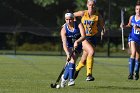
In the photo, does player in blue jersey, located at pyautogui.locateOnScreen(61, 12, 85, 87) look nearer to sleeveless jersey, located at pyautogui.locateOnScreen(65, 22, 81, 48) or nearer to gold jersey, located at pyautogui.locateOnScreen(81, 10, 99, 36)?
sleeveless jersey, located at pyautogui.locateOnScreen(65, 22, 81, 48)

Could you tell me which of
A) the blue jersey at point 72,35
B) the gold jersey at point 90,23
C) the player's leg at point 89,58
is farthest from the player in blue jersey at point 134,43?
the blue jersey at point 72,35

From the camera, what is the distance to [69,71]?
13.2m

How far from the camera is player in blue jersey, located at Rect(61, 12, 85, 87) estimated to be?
1304cm

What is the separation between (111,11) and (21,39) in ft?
19.2

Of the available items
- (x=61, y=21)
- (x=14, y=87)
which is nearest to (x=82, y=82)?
(x=14, y=87)

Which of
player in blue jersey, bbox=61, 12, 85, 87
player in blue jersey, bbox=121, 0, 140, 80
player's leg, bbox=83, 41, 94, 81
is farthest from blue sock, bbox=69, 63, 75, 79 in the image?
player in blue jersey, bbox=121, 0, 140, 80

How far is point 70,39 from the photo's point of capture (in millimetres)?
13328

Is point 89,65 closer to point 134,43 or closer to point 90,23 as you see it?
point 90,23

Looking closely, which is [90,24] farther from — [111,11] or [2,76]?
[111,11]

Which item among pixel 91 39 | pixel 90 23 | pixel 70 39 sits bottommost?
pixel 91 39

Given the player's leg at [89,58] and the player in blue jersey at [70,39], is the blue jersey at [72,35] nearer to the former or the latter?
the player in blue jersey at [70,39]

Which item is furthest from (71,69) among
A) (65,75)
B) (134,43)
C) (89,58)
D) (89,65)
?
(134,43)

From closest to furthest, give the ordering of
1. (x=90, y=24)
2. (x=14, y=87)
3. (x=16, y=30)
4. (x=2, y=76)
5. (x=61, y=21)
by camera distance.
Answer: (x=14, y=87)
(x=90, y=24)
(x=2, y=76)
(x=16, y=30)
(x=61, y=21)

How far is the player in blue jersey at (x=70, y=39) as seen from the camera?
42.8 feet
